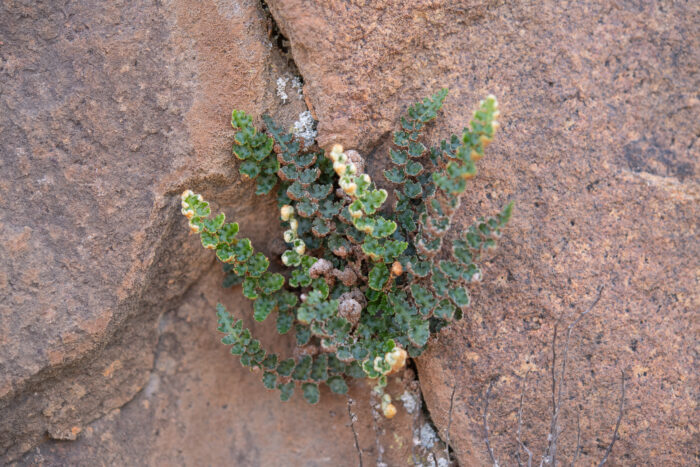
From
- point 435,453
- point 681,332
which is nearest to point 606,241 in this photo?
point 681,332

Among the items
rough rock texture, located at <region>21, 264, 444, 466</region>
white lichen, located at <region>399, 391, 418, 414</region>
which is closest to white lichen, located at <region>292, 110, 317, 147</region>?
rough rock texture, located at <region>21, 264, 444, 466</region>

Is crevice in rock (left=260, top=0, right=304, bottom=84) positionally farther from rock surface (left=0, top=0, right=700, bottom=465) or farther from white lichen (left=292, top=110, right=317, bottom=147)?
white lichen (left=292, top=110, right=317, bottom=147)

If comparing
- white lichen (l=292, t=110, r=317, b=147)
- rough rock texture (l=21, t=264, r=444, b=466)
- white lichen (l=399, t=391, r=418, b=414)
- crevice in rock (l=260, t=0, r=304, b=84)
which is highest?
crevice in rock (l=260, t=0, r=304, b=84)

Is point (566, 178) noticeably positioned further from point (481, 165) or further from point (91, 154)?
point (91, 154)

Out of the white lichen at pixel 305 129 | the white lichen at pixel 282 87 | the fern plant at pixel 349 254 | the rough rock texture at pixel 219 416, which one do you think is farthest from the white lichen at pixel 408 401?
the white lichen at pixel 282 87

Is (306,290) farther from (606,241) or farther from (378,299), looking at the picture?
(606,241)
